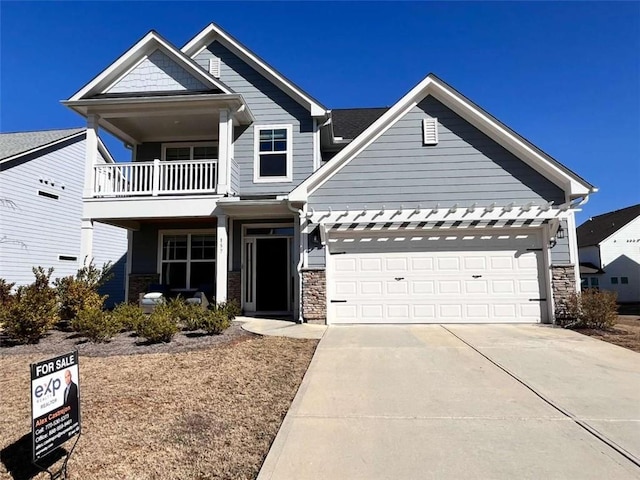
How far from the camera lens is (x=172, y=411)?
4164 mm

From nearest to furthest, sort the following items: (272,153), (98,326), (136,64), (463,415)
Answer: (463,415) < (98,326) < (136,64) < (272,153)

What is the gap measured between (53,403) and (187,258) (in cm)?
1032

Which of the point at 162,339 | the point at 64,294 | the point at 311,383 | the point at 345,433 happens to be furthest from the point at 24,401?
the point at 64,294

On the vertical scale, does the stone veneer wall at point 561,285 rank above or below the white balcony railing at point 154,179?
below

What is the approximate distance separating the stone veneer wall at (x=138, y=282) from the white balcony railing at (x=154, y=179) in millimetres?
2846

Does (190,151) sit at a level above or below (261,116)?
below

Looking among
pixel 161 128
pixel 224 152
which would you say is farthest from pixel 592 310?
pixel 161 128

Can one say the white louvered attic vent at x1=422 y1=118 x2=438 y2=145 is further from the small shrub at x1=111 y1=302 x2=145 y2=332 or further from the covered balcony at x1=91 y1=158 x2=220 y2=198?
the small shrub at x1=111 y1=302 x2=145 y2=332

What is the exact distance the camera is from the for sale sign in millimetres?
2842

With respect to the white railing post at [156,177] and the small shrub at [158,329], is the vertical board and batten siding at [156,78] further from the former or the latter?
the small shrub at [158,329]

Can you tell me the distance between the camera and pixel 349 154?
1022 centimetres

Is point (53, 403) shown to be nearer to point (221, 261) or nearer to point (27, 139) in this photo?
point (221, 261)

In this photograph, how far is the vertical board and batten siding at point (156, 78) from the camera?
1177cm

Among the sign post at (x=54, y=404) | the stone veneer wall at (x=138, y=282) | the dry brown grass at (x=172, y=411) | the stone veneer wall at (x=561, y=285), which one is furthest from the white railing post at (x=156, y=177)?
the stone veneer wall at (x=561, y=285)
